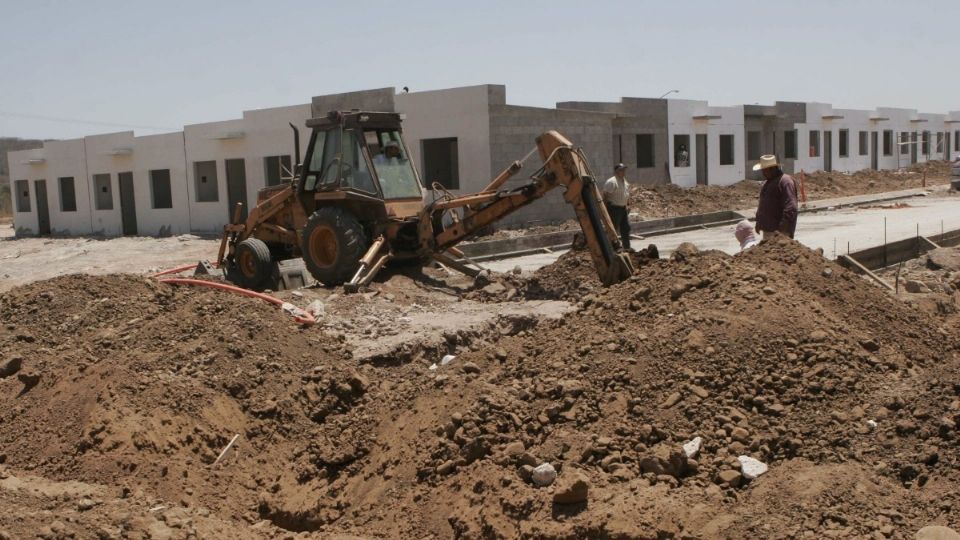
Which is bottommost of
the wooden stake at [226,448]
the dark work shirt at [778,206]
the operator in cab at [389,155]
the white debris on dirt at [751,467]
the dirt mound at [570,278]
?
the wooden stake at [226,448]

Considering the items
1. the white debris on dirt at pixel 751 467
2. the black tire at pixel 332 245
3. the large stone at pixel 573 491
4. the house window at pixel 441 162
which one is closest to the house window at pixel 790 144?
the house window at pixel 441 162

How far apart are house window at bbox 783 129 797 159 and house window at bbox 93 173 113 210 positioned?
28.0 metres

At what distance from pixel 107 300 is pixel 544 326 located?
5064mm

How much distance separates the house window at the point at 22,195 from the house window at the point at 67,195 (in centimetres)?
230

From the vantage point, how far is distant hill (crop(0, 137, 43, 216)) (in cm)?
5744

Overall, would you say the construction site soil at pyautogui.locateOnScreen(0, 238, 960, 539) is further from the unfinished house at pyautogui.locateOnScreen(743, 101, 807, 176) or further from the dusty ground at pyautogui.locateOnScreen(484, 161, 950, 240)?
the unfinished house at pyautogui.locateOnScreen(743, 101, 807, 176)

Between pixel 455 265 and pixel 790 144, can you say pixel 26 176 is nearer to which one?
pixel 455 265

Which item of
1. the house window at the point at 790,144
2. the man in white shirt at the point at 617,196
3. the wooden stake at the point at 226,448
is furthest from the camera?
the house window at the point at 790,144

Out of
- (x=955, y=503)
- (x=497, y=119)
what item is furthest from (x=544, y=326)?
(x=497, y=119)

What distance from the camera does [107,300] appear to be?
424 inches

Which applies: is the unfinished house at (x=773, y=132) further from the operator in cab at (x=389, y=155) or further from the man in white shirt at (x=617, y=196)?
the operator in cab at (x=389, y=155)

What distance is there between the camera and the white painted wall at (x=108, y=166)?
34.3 metres

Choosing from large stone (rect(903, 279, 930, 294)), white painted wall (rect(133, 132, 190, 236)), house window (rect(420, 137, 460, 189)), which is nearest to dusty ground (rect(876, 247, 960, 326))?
large stone (rect(903, 279, 930, 294))

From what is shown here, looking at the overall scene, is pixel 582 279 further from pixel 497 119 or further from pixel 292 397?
pixel 497 119
